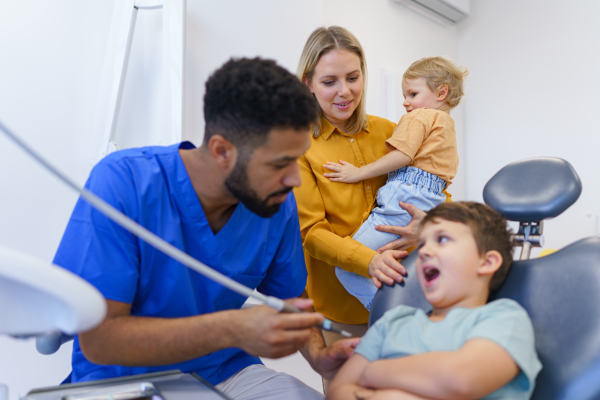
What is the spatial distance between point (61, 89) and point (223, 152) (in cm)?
101

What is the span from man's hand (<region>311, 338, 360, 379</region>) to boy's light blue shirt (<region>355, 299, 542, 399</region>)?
2.3 inches

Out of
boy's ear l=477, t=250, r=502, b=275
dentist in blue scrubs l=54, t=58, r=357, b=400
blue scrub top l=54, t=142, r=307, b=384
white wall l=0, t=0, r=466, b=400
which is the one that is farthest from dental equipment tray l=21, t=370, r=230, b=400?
white wall l=0, t=0, r=466, b=400

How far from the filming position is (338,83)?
1.50m

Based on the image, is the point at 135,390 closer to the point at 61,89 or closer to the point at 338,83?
the point at 338,83

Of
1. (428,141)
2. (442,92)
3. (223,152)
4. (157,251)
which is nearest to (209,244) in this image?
(157,251)

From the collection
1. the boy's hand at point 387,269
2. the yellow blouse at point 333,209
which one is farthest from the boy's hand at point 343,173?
the boy's hand at point 387,269

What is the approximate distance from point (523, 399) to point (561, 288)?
25 cm

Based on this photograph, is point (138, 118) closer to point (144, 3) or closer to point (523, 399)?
point (144, 3)

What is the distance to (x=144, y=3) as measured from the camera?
179 centimetres

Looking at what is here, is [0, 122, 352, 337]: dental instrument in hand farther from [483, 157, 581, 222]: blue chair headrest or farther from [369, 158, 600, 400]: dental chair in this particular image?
[483, 157, 581, 222]: blue chair headrest

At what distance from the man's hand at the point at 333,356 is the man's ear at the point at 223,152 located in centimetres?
48

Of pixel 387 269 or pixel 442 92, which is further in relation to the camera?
pixel 442 92

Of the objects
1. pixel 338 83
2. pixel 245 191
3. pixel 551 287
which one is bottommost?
pixel 551 287

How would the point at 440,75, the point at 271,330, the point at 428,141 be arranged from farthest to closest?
the point at 440,75
the point at 428,141
the point at 271,330
